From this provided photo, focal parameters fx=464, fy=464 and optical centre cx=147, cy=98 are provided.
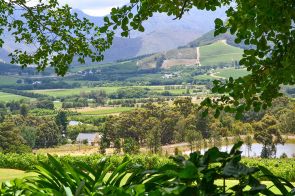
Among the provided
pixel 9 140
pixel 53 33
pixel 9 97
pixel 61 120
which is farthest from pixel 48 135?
pixel 9 97

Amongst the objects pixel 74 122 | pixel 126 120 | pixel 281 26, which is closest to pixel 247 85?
pixel 281 26

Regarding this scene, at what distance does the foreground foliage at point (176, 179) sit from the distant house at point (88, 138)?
99707 millimetres

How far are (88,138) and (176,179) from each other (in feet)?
353

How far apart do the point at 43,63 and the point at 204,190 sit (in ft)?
24.6

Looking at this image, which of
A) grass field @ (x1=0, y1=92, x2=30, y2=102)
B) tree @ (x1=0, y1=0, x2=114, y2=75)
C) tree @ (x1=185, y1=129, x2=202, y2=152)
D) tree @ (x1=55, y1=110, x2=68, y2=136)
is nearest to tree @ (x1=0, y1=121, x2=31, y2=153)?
tree @ (x1=185, y1=129, x2=202, y2=152)

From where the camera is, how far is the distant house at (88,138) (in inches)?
4031

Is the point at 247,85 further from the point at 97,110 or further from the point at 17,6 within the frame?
the point at 97,110

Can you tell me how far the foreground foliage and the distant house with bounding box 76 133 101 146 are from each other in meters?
99.7

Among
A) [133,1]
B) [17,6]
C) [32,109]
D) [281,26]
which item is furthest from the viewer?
[32,109]

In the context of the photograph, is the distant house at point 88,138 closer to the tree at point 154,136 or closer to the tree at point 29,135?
the tree at point 29,135

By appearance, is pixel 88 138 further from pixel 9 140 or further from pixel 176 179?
pixel 176 179

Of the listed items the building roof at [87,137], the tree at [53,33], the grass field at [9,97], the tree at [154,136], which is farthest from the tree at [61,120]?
the tree at [53,33]

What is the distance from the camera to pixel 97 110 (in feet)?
501

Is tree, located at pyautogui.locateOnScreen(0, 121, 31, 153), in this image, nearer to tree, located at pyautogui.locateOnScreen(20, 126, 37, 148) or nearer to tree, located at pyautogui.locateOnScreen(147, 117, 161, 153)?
tree, located at pyautogui.locateOnScreen(20, 126, 37, 148)
